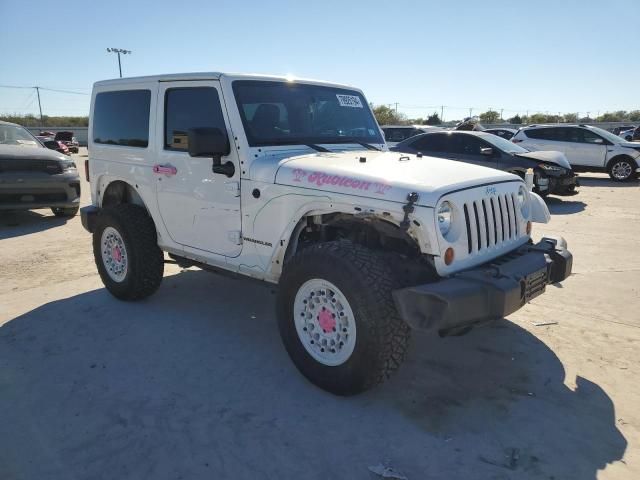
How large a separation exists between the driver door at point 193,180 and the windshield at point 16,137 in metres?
6.05

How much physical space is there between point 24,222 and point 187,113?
244 inches

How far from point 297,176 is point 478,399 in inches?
74.5

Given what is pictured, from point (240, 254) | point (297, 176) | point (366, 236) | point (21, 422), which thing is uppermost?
point (297, 176)

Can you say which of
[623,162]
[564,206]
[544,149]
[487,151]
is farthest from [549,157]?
[623,162]

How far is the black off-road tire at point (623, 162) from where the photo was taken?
14734 mm

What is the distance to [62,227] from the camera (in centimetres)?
862

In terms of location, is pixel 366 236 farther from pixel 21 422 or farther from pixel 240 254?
pixel 21 422

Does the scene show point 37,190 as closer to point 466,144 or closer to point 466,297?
point 466,297

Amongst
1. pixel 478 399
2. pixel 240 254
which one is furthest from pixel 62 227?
pixel 478 399

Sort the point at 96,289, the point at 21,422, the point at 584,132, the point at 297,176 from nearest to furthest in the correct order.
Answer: the point at 21,422, the point at 297,176, the point at 96,289, the point at 584,132

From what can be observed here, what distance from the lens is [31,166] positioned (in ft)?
28.2

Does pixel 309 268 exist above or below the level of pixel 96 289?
above

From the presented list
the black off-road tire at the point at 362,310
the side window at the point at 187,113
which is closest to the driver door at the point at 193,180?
the side window at the point at 187,113

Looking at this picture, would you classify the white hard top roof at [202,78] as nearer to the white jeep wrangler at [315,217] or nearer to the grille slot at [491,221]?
the white jeep wrangler at [315,217]
